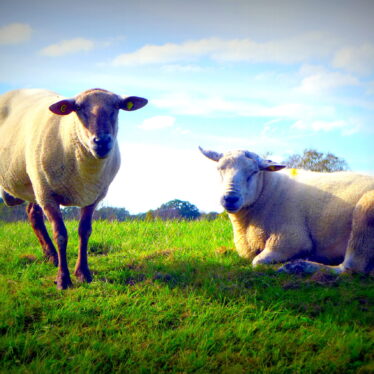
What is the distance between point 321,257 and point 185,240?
2.93 m

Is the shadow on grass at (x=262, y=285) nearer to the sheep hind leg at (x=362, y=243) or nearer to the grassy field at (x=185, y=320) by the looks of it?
the grassy field at (x=185, y=320)

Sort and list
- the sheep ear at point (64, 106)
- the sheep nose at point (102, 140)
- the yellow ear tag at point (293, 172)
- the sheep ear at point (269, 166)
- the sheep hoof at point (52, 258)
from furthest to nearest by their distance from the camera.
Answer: the yellow ear tag at point (293, 172), the sheep hoof at point (52, 258), the sheep ear at point (269, 166), the sheep ear at point (64, 106), the sheep nose at point (102, 140)

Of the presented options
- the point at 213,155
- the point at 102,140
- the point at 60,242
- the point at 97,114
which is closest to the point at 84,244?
the point at 60,242

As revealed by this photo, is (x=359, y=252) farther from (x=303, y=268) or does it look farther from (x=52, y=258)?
(x=52, y=258)

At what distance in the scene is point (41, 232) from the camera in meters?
8.41

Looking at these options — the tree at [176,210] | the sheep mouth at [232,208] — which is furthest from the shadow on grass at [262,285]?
the tree at [176,210]

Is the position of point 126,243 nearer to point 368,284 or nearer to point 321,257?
point 321,257

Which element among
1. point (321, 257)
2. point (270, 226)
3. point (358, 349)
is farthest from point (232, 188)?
point (358, 349)

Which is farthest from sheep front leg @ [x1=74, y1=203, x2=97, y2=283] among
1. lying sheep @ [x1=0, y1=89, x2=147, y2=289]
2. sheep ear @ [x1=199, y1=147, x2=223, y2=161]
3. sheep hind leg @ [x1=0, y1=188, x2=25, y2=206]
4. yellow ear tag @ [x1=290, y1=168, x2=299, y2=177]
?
yellow ear tag @ [x1=290, y1=168, x2=299, y2=177]

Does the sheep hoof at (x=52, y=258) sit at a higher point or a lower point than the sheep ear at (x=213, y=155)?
lower

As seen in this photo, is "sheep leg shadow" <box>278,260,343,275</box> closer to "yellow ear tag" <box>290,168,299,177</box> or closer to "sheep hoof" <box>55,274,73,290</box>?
"yellow ear tag" <box>290,168,299,177</box>

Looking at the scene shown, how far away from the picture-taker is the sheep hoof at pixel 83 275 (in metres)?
6.63

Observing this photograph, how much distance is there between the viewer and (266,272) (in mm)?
6438

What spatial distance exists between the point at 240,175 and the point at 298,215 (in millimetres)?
1177
